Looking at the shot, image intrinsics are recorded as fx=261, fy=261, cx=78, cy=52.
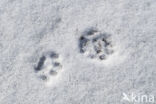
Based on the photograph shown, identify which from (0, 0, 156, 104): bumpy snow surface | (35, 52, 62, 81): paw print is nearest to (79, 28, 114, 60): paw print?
(0, 0, 156, 104): bumpy snow surface

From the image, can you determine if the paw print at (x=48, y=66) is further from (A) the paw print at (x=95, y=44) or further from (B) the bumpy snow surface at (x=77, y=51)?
(A) the paw print at (x=95, y=44)

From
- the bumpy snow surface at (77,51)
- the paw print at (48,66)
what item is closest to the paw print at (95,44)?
the bumpy snow surface at (77,51)

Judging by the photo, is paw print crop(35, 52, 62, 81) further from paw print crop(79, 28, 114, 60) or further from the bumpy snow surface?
paw print crop(79, 28, 114, 60)

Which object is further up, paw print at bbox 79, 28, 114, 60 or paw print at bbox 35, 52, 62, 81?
paw print at bbox 79, 28, 114, 60

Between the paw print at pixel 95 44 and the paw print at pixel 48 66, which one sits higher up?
the paw print at pixel 95 44

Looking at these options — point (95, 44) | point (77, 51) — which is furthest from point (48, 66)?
point (95, 44)

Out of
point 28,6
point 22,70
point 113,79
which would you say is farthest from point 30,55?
point 113,79

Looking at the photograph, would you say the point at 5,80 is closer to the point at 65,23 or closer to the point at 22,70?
the point at 22,70
